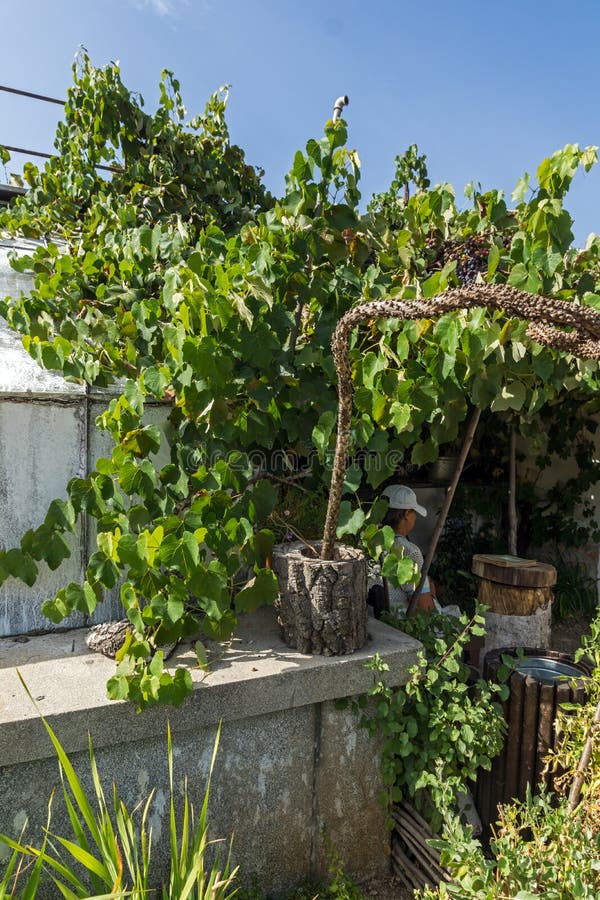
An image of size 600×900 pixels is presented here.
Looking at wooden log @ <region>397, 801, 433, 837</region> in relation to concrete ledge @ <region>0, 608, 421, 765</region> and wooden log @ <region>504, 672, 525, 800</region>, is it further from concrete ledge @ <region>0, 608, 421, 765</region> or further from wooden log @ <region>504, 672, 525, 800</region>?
concrete ledge @ <region>0, 608, 421, 765</region>

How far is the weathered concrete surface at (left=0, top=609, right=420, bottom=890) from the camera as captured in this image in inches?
82.6

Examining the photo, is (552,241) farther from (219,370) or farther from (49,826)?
(49,826)

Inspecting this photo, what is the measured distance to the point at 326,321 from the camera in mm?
2852

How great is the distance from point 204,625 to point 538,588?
2.51 meters

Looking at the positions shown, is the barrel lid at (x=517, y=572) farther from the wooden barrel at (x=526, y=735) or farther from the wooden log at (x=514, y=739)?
the wooden log at (x=514, y=739)

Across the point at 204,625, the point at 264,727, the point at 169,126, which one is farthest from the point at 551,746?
the point at 169,126

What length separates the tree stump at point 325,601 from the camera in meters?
2.53

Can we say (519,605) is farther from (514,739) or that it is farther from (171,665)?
(171,665)

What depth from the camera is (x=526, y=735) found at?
2.69m

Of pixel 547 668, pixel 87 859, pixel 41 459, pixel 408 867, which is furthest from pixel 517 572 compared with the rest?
pixel 87 859

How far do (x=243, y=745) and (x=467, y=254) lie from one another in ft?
8.22

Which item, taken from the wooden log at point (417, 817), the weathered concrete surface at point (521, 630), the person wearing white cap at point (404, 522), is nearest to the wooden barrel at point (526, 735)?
the wooden log at point (417, 817)

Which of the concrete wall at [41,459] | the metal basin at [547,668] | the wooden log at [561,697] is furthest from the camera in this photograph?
the metal basin at [547,668]

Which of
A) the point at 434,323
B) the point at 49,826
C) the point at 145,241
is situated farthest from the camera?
the point at 145,241
